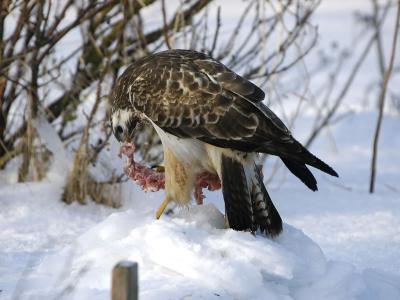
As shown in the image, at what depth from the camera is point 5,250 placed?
13.5ft

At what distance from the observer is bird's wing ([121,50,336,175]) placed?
3561 mm

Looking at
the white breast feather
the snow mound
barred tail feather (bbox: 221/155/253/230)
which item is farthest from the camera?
the white breast feather

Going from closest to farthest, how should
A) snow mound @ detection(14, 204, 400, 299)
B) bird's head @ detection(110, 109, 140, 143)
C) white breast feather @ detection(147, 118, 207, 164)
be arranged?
snow mound @ detection(14, 204, 400, 299) → white breast feather @ detection(147, 118, 207, 164) → bird's head @ detection(110, 109, 140, 143)

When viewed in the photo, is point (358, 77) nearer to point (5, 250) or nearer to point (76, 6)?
point (76, 6)

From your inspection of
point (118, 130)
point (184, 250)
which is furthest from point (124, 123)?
point (184, 250)

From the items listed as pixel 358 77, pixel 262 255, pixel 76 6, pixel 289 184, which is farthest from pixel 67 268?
pixel 358 77

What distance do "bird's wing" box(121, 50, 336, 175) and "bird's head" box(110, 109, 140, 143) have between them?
5.5 inches

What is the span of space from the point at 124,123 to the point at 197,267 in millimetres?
1118

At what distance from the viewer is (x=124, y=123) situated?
13.2 ft

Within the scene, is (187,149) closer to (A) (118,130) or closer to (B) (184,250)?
(A) (118,130)

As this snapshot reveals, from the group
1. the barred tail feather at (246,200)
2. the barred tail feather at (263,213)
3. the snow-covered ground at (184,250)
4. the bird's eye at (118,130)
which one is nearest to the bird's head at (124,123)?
the bird's eye at (118,130)

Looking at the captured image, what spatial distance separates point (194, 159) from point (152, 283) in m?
0.87

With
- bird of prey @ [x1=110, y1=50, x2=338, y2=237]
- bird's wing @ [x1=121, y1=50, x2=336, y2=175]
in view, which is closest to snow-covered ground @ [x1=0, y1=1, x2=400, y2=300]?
bird of prey @ [x1=110, y1=50, x2=338, y2=237]

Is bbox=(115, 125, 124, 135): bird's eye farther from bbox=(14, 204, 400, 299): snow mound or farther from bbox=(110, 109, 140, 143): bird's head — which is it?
bbox=(14, 204, 400, 299): snow mound
